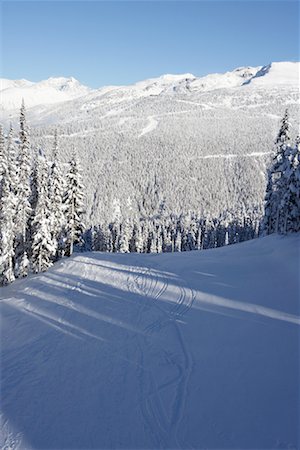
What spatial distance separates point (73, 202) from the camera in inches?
1428

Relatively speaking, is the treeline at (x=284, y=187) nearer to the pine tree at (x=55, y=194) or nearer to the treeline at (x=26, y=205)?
the treeline at (x=26, y=205)

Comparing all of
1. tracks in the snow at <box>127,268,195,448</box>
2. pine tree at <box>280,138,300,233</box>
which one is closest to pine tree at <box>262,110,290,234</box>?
pine tree at <box>280,138,300,233</box>

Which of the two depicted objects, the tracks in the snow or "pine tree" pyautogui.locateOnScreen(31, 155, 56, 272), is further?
"pine tree" pyautogui.locateOnScreen(31, 155, 56, 272)

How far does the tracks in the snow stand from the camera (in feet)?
29.3

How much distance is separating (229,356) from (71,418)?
18.9ft

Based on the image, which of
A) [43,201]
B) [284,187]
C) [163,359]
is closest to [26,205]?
[43,201]

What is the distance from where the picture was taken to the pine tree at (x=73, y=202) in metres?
35.8

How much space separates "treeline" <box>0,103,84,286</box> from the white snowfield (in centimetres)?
913

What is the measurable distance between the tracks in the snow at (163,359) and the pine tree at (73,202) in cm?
1693

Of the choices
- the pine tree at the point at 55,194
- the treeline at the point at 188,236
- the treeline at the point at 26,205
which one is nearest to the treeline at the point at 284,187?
the treeline at the point at 26,205

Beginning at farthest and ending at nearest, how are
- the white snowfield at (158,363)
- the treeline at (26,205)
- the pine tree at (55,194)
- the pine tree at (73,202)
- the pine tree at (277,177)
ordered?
the pine tree at (277,177) → the pine tree at (73,202) → the pine tree at (55,194) → the treeline at (26,205) → the white snowfield at (158,363)

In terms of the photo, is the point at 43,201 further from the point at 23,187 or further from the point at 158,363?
the point at 158,363

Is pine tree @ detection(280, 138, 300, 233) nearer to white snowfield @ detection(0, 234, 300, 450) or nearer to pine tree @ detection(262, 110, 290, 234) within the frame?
pine tree @ detection(262, 110, 290, 234)

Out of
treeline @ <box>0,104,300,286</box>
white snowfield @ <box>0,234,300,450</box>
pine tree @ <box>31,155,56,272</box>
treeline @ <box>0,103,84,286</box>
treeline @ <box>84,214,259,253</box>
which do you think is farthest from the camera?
treeline @ <box>84,214,259,253</box>
